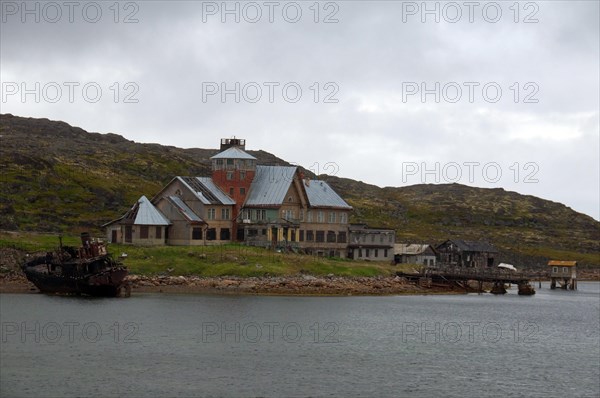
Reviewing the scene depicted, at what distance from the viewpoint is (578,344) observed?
208 feet

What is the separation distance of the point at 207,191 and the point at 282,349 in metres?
50.0

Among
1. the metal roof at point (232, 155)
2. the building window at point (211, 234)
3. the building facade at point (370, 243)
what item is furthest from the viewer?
the building facade at point (370, 243)

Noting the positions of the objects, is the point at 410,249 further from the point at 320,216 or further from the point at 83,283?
the point at 83,283

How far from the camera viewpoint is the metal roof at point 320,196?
341 feet

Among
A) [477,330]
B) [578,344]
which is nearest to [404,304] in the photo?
[477,330]

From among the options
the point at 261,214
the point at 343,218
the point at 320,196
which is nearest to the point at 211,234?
the point at 261,214

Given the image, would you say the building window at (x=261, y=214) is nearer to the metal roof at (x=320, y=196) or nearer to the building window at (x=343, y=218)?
the metal roof at (x=320, y=196)

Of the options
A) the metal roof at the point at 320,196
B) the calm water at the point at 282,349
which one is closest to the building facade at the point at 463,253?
the metal roof at the point at 320,196

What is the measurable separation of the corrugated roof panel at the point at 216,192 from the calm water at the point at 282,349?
2359cm

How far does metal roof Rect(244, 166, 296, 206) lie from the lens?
99.3 meters

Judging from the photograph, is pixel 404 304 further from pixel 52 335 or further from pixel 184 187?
pixel 52 335

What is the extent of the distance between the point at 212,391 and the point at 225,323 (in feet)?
66.2

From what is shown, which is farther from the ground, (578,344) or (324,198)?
(324,198)

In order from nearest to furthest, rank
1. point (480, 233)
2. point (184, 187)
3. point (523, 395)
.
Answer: point (523, 395), point (184, 187), point (480, 233)
